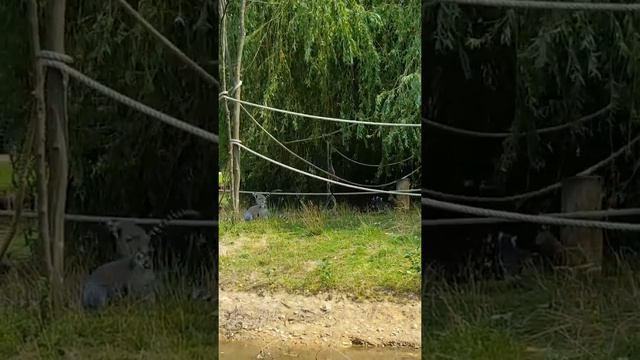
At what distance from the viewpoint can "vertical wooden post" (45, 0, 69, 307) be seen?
1.64m

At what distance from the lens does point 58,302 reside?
1677 mm

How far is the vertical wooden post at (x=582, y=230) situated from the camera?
1.61 m

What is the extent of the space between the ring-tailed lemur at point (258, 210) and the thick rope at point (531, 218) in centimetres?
420

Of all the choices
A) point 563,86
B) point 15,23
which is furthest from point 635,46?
point 15,23

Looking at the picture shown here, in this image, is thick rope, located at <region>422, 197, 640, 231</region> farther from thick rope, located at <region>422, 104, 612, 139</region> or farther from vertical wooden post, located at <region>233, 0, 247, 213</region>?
vertical wooden post, located at <region>233, 0, 247, 213</region>

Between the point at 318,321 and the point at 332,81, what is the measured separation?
8.20 feet

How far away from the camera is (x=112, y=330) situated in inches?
65.1

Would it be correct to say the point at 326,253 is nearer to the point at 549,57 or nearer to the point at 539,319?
the point at 539,319

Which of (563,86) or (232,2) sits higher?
(232,2)

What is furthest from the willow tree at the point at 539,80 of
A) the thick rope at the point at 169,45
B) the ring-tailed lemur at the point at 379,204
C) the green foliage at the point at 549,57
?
the ring-tailed lemur at the point at 379,204

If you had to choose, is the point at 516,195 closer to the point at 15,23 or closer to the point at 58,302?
the point at 58,302

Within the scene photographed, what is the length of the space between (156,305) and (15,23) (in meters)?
0.87

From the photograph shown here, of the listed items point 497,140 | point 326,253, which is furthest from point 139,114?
point 326,253

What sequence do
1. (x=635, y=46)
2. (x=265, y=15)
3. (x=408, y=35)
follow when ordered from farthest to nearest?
(x=265, y=15) → (x=408, y=35) → (x=635, y=46)
